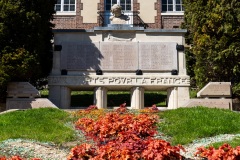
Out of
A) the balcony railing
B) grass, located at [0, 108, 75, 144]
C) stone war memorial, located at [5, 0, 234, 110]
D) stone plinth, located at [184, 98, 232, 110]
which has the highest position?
the balcony railing

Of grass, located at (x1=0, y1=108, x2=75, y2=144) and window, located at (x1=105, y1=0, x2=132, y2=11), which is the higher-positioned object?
window, located at (x1=105, y1=0, x2=132, y2=11)

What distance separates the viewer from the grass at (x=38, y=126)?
33.6 ft

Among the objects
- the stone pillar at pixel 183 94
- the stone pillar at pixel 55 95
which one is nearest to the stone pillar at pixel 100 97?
the stone pillar at pixel 55 95

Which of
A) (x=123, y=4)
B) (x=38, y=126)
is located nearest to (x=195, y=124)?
(x=38, y=126)

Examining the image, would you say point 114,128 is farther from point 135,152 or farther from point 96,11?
point 96,11

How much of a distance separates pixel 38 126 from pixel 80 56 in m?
7.46

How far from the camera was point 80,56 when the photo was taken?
18.6 metres

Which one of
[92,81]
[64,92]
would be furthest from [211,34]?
[64,92]

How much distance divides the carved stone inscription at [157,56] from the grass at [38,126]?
604 centimetres

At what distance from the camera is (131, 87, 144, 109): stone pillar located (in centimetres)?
1803

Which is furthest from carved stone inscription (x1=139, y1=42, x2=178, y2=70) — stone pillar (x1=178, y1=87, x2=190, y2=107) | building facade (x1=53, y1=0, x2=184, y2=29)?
building facade (x1=53, y1=0, x2=184, y2=29)

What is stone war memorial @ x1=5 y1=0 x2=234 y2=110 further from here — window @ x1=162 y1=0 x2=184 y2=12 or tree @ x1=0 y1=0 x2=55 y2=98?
window @ x1=162 y1=0 x2=184 y2=12

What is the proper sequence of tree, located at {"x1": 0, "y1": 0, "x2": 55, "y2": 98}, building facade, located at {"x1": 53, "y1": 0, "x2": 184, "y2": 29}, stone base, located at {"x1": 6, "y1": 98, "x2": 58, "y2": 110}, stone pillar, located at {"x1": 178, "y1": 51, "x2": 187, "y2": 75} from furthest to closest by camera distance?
building facade, located at {"x1": 53, "y1": 0, "x2": 184, "y2": 29}
stone pillar, located at {"x1": 178, "y1": 51, "x2": 187, "y2": 75}
stone base, located at {"x1": 6, "y1": 98, "x2": 58, "y2": 110}
tree, located at {"x1": 0, "y1": 0, "x2": 55, "y2": 98}

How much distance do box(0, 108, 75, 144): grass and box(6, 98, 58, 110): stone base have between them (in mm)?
2237
